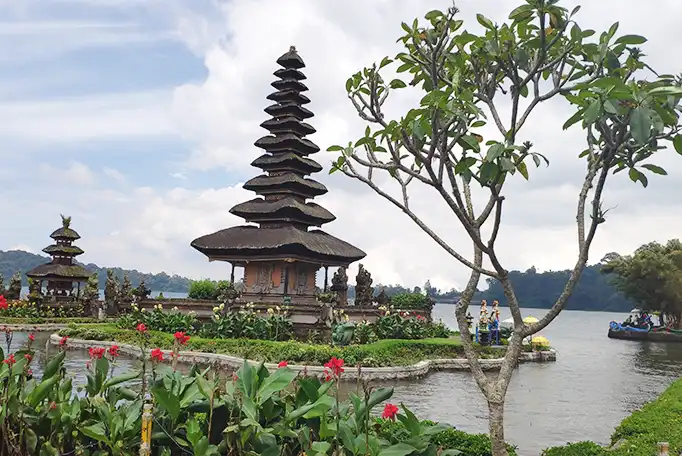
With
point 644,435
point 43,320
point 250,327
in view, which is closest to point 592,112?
point 644,435

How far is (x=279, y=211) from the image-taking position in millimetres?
32531

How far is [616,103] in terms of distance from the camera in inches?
204

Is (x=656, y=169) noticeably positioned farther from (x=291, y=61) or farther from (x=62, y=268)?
(x=62, y=268)

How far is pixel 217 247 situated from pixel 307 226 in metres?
5.77

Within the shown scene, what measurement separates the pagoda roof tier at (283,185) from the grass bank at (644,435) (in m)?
24.3

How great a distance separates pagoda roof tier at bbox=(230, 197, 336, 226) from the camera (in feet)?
106

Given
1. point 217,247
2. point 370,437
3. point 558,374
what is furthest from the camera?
point 217,247

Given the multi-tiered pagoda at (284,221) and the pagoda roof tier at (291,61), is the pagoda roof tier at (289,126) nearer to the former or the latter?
the multi-tiered pagoda at (284,221)

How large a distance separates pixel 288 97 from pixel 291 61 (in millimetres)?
2565

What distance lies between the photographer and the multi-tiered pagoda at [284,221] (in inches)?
1206

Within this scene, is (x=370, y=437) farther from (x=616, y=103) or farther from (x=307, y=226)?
(x=307, y=226)

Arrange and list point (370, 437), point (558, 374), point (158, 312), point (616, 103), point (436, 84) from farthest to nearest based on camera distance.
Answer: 1. point (158, 312)
2. point (558, 374)
3. point (436, 84)
4. point (616, 103)
5. point (370, 437)

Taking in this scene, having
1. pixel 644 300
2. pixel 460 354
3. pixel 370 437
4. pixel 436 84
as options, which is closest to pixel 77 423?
pixel 370 437

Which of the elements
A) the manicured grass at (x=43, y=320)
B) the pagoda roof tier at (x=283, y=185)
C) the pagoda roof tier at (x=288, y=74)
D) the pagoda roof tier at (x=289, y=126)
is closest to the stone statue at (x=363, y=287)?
the pagoda roof tier at (x=283, y=185)
